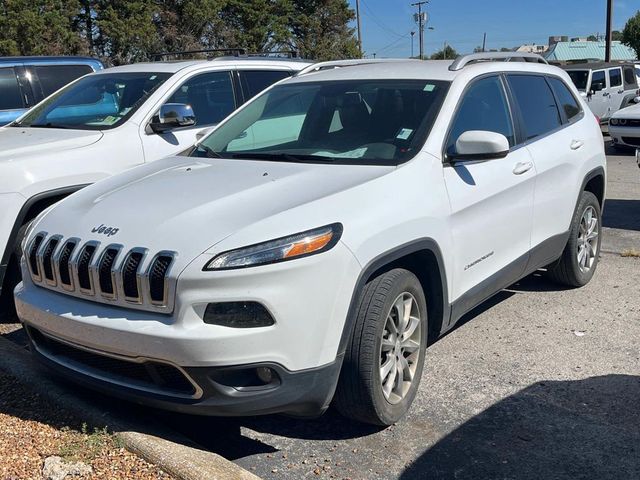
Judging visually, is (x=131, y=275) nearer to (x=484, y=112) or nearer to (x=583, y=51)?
(x=484, y=112)

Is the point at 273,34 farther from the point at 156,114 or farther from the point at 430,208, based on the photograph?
the point at 430,208

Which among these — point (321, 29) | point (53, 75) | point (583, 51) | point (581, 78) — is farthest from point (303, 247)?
point (583, 51)

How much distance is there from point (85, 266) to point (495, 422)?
7.23 feet

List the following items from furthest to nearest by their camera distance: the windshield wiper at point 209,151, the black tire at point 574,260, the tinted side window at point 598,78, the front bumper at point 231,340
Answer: the tinted side window at point 598,78, the black tire at point 574,260, the windshield wiper at point 209,151, the front bumper at point 231,340

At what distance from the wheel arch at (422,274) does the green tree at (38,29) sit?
29196 mm

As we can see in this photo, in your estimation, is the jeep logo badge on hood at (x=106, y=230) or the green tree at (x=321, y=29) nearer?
the jeep logo badge on hood at (x=106, y=230)

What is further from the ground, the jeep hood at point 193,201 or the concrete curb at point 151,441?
the jeep hood at point 193,201

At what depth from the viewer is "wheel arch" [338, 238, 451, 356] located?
11.0 feet

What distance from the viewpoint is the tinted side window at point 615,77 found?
19.2 meters

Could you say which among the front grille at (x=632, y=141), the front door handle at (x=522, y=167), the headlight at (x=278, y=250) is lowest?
the front grille at (x=632, y=141)

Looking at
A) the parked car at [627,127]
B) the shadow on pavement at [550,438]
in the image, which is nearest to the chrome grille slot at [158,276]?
the shadow on pavement at [550,438]

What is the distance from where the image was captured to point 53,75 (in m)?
9.33

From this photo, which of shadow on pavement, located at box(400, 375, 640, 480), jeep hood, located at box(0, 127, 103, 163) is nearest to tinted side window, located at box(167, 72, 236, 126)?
jeep hood, located at box(0, 127, 103, 163)

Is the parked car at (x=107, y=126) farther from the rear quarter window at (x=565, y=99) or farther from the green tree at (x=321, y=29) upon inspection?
the green tree at (x=321, y=29)
